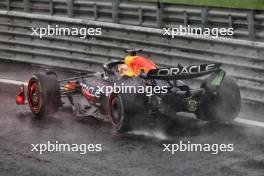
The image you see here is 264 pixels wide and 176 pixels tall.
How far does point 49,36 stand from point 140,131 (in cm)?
579

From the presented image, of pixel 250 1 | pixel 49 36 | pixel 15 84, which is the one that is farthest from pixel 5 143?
pixel 250 1

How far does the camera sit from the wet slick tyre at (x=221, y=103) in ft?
38.4

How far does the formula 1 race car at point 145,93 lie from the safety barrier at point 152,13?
6.23 feet

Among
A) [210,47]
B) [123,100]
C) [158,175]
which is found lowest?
[158,175]

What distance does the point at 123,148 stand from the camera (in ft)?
35.9

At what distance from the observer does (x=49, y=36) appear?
55.4 ft

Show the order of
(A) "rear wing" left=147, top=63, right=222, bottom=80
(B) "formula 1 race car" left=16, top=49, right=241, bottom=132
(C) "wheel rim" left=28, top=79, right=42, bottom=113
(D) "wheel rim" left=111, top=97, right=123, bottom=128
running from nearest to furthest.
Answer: (A) "rear wing" left=147, top=63, right=222, bottom=80, (B) "formula 1 race car" left=16, top=49, right=241, bottom=132, (D) "wheel rim" left=111, top=97, right=123, bottom=128, (C) "wheel rim" left=28, top=79, right=42, bottom=113

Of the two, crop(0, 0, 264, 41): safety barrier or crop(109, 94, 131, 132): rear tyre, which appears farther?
crop(0, 0, 264, 41): safety barrier

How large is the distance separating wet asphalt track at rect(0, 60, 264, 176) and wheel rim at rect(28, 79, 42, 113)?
18 centimetres

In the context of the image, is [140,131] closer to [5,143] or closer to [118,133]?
[118,133]

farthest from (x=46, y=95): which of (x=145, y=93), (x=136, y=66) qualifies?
(x=145, y=93)

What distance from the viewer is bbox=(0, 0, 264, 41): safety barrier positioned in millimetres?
13609

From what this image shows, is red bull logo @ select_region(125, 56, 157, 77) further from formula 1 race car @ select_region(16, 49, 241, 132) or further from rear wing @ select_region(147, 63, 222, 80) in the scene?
rear wing @ select_region(147, 63, 222, 80)

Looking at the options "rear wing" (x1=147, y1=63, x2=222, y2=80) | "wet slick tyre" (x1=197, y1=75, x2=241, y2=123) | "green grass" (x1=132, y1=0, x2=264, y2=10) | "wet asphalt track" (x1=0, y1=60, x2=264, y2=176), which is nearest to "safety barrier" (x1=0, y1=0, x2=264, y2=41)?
"wet slick tyre" (x1=197, y1=75, x2=241, y2=123)
